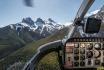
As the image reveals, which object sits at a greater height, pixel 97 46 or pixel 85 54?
pixel 97 46

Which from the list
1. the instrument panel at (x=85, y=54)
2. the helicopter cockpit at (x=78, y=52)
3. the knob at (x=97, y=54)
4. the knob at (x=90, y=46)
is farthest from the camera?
the knob at (x=97, y=54)

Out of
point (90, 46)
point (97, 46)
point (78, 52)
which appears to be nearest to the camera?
point (90, 46)

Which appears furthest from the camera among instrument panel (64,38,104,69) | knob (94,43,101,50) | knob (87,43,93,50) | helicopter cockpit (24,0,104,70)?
knob (94,43,101,50)

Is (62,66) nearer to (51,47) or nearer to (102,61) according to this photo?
(51,47)

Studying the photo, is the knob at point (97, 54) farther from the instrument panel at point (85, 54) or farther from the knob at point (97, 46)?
the knob at point (97, 46)

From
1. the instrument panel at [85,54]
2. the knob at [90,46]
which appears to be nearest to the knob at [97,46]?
the instrument panel at [85,54]

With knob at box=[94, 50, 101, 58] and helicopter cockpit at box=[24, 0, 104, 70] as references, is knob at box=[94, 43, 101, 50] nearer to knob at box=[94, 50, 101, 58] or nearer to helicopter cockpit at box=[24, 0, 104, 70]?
helicopter cockpit at box=[24, 0, 104, 70]

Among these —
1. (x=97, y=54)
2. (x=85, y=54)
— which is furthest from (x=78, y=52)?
(x=97, y=54)

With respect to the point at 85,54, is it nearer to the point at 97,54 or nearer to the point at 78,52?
the point at 78,52

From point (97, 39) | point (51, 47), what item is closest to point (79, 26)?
point (51, 47)

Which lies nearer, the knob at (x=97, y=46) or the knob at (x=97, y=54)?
the knob at (x=97, y=54)

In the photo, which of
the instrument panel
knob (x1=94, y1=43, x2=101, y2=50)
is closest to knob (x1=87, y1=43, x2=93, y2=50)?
the instrument panel

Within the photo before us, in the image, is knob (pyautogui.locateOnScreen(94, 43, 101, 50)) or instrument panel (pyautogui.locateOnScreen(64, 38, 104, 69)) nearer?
instrument panel (pyautogui.locateOnScreen(64, 38, 104, 69))
